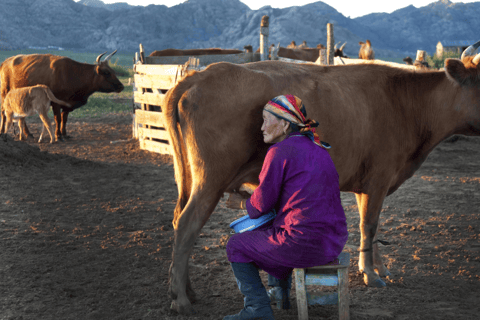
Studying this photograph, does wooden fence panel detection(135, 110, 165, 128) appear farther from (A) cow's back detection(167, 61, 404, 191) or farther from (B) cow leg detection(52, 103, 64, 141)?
(A) cow's back detection(167, 61, 404, 191)

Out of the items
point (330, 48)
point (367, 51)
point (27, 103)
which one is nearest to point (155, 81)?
point (27, 103)

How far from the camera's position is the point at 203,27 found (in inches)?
5256

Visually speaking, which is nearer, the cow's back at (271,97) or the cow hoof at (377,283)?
the cow's back at (271,97)

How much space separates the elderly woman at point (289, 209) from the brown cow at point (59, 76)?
401 inches

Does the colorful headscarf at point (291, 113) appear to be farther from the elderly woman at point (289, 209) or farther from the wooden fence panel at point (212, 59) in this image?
the wooden fence panel at point (212, 59)

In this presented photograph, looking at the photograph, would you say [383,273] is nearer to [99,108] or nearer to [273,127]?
[273,127]

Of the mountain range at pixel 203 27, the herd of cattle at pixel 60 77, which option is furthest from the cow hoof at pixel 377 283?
the mountain range at pixel 203 27

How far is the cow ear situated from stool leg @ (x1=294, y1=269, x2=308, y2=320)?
7.97 feet

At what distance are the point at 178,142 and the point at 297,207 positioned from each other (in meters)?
1.17

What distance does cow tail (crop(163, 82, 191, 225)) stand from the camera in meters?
3.51

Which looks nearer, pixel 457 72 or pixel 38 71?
pixel 457 72

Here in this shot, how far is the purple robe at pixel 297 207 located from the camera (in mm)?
2889

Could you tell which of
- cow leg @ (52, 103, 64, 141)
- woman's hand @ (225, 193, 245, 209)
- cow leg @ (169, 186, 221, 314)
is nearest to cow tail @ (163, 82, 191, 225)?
cow leg @ (169, 186, 221, 314)

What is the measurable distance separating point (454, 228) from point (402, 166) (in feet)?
5.89
